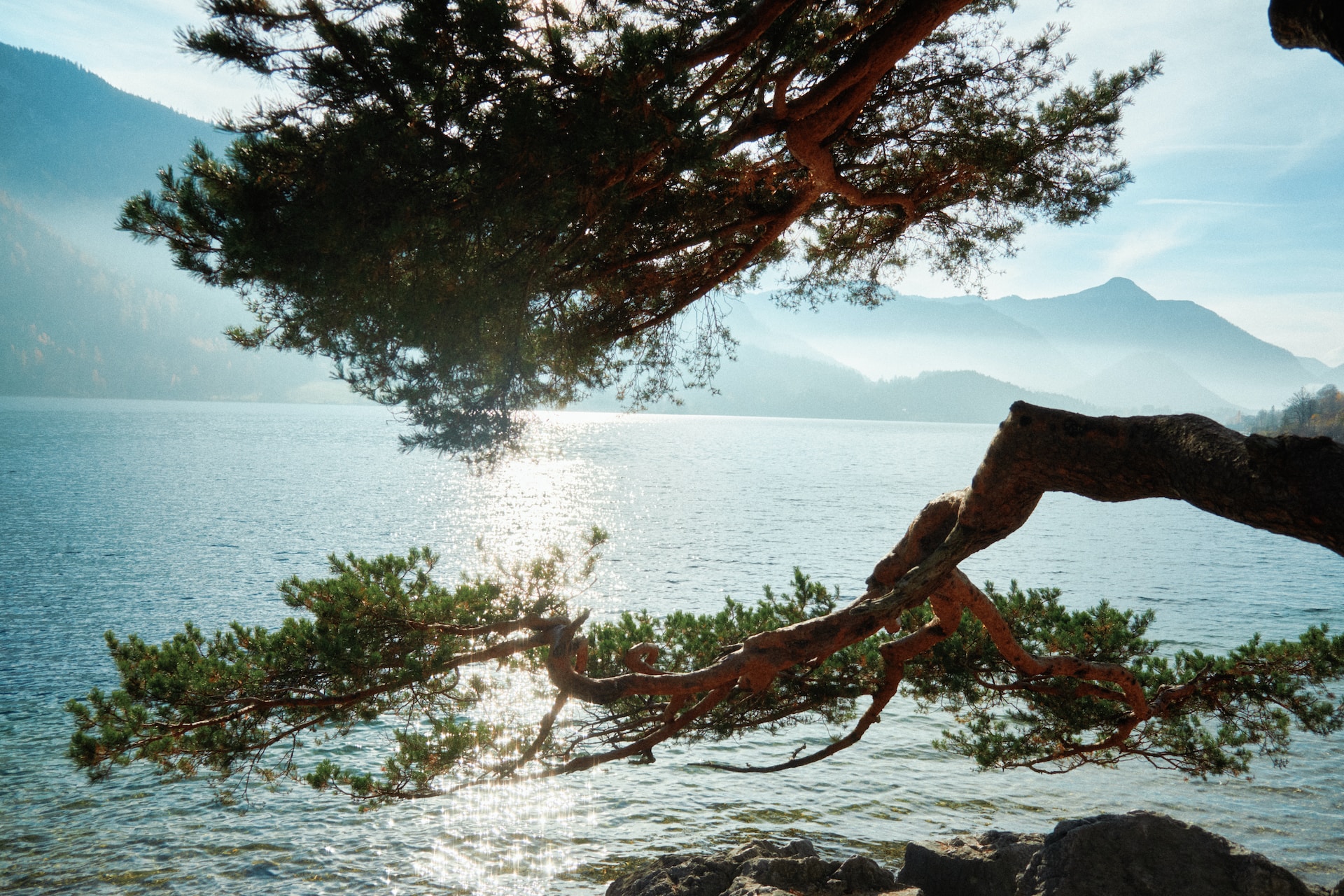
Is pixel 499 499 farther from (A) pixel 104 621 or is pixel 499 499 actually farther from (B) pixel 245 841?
(B) pixel 245 841

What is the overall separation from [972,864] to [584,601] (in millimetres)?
16581

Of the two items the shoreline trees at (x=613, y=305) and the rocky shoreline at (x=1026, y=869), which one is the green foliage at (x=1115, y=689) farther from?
the rocky shoreline at (x=1026, y=869)

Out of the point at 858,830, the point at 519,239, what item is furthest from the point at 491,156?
the point at 858,830

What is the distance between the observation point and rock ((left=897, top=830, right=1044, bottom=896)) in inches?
207

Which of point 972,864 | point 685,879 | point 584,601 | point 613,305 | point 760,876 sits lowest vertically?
point 584,601

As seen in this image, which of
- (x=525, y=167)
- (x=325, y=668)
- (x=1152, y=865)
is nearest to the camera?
(x=525, y=167)

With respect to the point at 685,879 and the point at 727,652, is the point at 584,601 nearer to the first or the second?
the point at 685,879

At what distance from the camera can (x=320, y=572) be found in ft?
74.0

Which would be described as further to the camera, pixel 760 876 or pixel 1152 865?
pixel 760 876

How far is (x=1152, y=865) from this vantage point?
14.5 feet

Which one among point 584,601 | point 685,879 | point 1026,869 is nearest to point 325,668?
point 685,879

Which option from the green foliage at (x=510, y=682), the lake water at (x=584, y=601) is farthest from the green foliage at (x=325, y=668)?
the lake water at (x=584, y=601)

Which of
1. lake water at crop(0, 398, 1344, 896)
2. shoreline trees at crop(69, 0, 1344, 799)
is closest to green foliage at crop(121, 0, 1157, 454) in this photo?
shoreline trees at crop(69, 0, 1344, 799)

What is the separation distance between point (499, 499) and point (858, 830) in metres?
39.9
